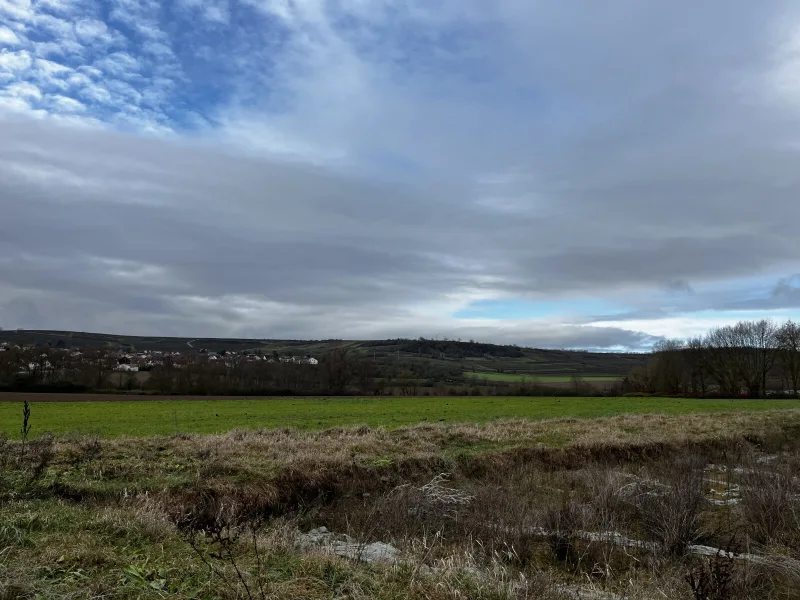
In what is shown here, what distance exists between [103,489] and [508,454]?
12.3m

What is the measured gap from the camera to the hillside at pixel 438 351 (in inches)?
5020

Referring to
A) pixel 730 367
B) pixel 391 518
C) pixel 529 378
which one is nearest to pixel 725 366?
pixel 730 367

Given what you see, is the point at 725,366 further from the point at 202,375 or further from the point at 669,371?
the point at 202,375

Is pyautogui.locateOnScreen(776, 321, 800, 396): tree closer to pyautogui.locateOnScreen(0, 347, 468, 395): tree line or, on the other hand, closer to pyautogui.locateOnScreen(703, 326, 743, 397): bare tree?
pyautogui.locateOnScreen(703, 326, 743, 397): bare tree

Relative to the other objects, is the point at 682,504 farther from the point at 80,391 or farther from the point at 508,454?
the point at 80,391

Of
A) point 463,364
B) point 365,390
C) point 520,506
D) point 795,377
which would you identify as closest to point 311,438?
point 520,506

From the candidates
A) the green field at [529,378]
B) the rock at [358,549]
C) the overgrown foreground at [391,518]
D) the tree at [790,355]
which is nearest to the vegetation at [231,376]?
the green field at [529,378]

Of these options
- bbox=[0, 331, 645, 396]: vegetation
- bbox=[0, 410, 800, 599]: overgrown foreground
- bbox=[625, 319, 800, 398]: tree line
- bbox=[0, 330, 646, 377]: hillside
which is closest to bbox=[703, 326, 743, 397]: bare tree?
bbox=[625, 319, 800, 398]: tree line

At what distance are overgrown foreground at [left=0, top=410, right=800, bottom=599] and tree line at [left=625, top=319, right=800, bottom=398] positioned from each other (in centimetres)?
7139

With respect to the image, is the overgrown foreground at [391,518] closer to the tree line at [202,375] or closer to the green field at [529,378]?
the tree line at [202,375]

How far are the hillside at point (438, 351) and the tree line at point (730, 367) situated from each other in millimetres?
28243

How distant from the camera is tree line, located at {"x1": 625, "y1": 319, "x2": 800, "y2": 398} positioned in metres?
82.4

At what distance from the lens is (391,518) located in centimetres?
1107

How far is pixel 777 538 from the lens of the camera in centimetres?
1094
